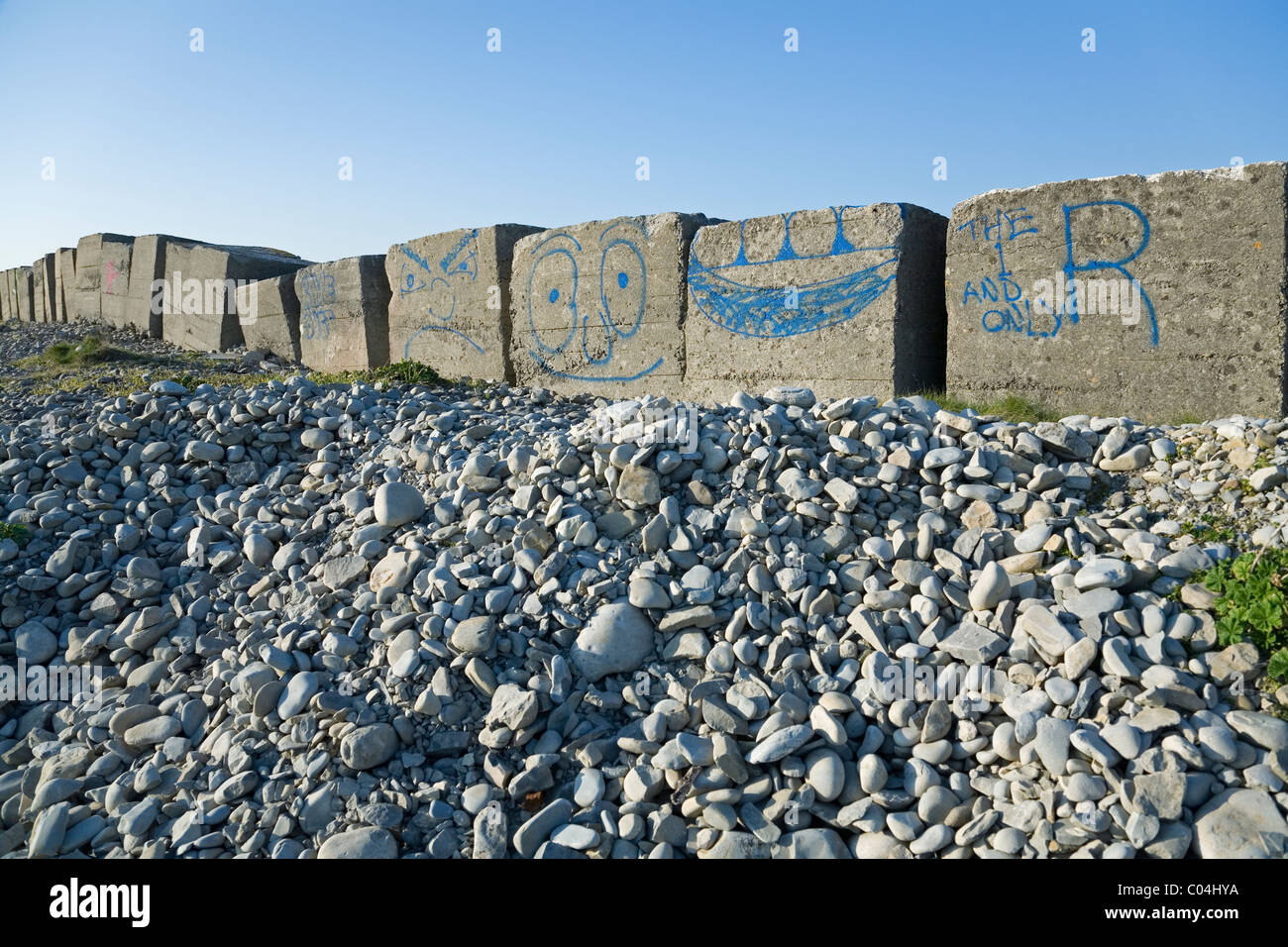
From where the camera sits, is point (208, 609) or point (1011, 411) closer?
point (208, 609)

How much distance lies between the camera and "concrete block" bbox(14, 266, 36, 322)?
15977 millimetres

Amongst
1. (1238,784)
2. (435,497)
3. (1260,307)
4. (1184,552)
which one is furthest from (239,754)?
(1260,307)

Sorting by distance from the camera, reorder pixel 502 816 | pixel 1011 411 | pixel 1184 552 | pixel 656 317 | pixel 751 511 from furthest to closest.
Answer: pixel 656 317 < pixel 1011 411 < pixel 751 511 < pixel 1184 552 < pixel 502 816

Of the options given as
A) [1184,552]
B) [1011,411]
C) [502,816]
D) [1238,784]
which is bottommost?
[502,816]

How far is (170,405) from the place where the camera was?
5395 millimetres

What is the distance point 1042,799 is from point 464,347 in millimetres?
6461

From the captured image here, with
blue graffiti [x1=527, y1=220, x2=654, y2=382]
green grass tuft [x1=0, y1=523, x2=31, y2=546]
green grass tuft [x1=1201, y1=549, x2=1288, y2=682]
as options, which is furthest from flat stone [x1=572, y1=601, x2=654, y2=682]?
blue graffiti [x1=527, y1=220, x2=654, y2=382]

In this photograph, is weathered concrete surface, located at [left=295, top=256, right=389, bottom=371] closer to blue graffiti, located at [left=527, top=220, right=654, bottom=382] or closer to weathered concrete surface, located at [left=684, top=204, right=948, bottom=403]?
blue graffiti, located at [left=527, top=220, right=654, bottom=382]

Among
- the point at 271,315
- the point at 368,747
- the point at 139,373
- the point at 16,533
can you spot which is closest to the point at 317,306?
the point at 271,315

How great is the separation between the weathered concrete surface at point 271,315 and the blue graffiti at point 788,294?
5.65m

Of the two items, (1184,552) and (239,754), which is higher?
(1184,552)

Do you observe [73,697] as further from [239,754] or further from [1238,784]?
[1238,784]

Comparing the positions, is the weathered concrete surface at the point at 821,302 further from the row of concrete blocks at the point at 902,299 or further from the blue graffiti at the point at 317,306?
the blue graffiti at the point at 317,306

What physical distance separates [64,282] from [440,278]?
32.7 ft
